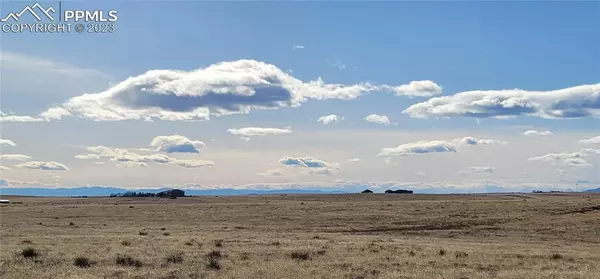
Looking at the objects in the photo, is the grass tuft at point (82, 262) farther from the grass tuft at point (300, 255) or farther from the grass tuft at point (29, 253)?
the grass tuft at point (300, 255)

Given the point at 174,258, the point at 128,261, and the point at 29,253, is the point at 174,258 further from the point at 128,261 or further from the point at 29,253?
the point at 29,253

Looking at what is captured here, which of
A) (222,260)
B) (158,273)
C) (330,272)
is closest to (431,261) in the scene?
(330,272)

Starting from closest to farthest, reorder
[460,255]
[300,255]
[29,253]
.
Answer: [29,253], [300,255], [460,255]

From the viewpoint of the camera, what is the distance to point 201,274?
22219 mm

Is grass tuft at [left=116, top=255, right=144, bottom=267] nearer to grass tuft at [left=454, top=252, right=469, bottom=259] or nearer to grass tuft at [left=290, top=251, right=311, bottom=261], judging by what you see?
grass tuft at [left=290, top=251, right=311, bottom=261]

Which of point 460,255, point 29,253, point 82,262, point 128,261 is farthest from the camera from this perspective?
point 460,255

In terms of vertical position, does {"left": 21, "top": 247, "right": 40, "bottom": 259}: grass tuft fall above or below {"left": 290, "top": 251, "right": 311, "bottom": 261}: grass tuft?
above

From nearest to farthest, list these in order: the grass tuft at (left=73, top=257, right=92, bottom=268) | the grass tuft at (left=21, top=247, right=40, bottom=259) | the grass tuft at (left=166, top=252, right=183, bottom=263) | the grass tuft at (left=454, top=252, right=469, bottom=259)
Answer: the grass tuft at (left=73, top=257, right=92, bottom=268) < the grass tuft at (left=166, top=252, right=183, bottom=263) < the grass tuft at (left=21, top=247, right=40, bottom=259) < the grass tuft at (left=454, top=252, right=469, bottom=259)

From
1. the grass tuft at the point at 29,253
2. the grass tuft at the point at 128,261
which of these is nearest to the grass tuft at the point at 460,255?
the grass tuft at the point at 128,261

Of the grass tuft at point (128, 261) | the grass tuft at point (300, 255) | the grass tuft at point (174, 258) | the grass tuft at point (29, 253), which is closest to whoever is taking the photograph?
the grass tuft at point (128, 261)

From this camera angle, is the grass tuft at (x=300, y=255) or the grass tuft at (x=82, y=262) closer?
the grass tuft at (x=82, y=262)

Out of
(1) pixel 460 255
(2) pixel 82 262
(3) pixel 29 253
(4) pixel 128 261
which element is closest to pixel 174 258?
(4) pixel 128 261

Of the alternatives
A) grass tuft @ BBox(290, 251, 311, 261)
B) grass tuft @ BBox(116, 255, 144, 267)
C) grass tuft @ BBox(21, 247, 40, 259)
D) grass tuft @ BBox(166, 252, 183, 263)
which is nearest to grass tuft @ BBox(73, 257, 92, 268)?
grass tuft @ BBox(116, 255, 144, 267)

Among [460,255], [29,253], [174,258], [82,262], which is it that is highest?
[29,253]
